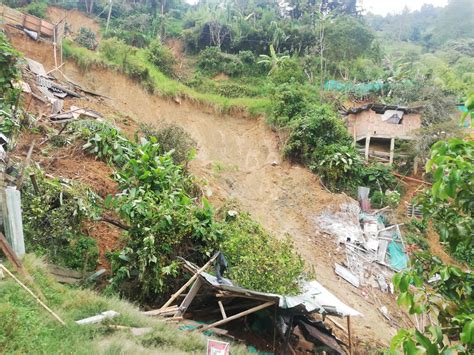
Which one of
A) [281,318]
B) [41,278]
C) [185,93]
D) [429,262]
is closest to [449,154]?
[429,262]

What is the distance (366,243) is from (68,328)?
36.6 feet

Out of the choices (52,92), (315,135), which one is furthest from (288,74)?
(52,92)

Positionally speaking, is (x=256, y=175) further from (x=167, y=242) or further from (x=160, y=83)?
(x=167, y=242)

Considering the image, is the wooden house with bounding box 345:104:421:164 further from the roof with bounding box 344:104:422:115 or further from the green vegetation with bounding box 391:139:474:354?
the green vegetation with bounding box 391:139:474:354

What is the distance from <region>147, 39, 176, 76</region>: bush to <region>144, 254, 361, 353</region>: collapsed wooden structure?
17368mm

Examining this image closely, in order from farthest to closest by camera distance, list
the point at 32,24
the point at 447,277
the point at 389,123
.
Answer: the point at 32,24 → the point at 389,123 → the point at 447,277

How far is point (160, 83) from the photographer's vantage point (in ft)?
70.6

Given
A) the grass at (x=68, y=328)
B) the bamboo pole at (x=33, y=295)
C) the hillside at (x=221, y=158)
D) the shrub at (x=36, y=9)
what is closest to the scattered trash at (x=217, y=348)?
the grass at (x=68, y=328)

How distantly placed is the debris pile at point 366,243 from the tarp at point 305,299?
4942 millimetres

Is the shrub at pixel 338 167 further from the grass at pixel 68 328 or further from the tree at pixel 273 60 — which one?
the grass at pixel 68 328

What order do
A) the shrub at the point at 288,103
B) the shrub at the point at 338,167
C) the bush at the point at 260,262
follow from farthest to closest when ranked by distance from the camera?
the shrub at the point at 288,103
the shrub at the point at 338,167
the bush at the point at 260,262

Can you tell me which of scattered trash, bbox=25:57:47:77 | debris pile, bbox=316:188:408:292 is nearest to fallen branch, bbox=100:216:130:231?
debris pile, bbox=316:188:408:292

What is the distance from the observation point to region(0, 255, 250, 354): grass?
181 inches

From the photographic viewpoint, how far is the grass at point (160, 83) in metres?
20.1
